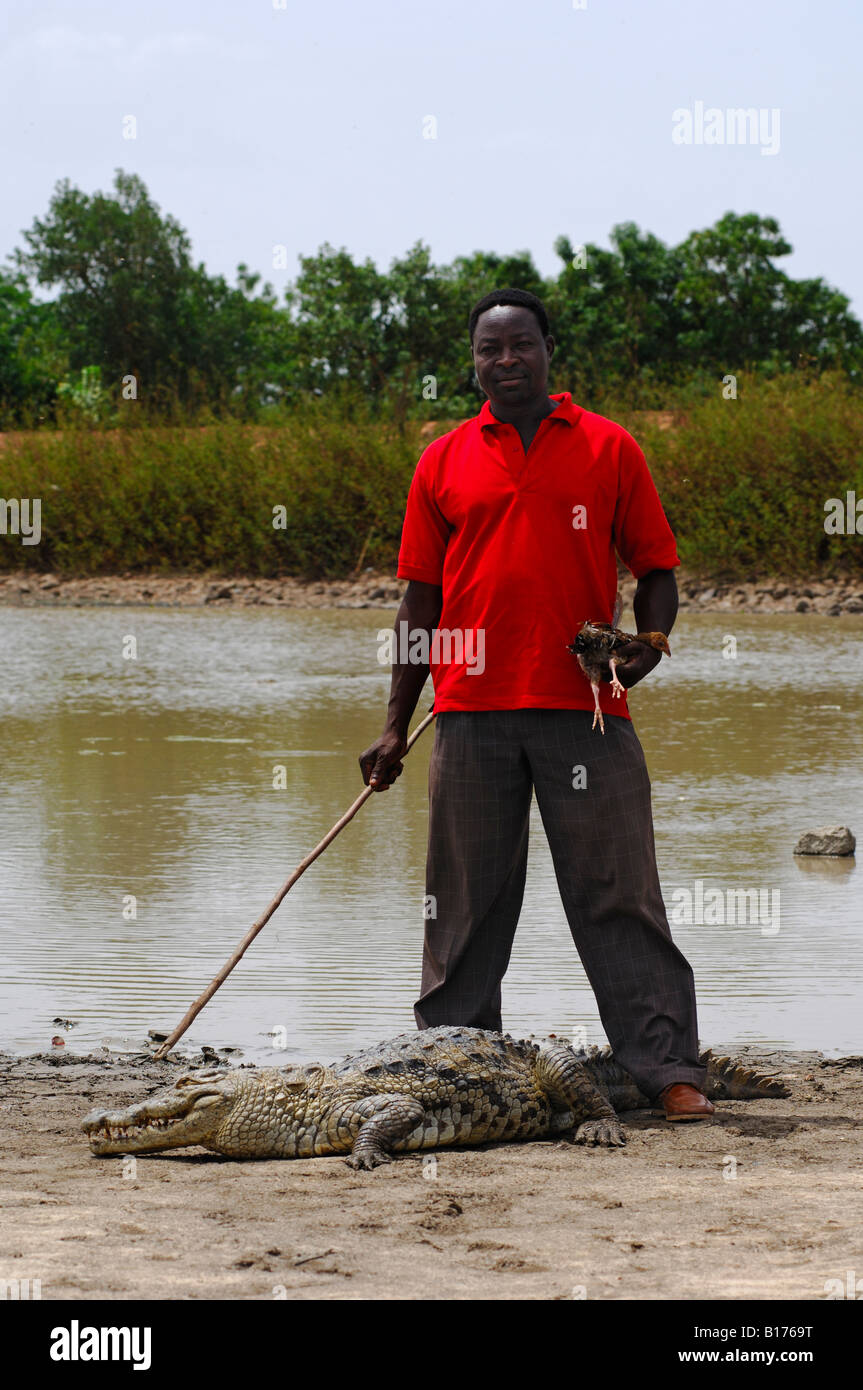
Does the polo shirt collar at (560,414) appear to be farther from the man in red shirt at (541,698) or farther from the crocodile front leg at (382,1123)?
the crocodile front leg at (382,1123)

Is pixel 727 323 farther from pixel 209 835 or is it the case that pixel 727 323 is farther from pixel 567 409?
pixel 567 409

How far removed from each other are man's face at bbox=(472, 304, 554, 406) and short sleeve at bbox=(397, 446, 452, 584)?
0.24m

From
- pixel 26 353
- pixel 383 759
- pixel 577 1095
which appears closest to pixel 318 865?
pixel 383 759

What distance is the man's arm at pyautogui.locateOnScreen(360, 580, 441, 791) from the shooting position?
14.4 feet

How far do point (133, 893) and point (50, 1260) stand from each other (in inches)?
154

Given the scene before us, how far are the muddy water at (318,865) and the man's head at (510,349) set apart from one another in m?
1.89

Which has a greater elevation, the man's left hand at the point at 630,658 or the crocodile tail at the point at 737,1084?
the man's left hand at the point at 630,658

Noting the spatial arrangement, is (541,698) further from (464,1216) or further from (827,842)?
(827,842)

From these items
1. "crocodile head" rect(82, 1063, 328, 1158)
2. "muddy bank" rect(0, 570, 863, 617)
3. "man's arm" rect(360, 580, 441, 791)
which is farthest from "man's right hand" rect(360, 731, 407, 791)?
"muddy bank" rect(0, 570, 863, 617)

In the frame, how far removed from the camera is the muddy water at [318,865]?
530cm

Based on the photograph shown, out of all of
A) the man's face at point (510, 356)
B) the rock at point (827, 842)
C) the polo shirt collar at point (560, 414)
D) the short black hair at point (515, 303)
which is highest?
the short black hair at point (515, 303)

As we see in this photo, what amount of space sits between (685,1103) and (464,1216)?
0.99 metres

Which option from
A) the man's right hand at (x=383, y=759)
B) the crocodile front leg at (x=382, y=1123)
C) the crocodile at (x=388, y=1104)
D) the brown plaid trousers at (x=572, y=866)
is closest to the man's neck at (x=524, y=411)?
the brown plaid trousers at (x=572, y=866)

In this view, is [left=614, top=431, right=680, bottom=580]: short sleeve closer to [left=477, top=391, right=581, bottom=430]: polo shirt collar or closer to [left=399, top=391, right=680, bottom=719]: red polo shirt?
[left=399, top=391, right=680, bottom=719]: red polo shirt
